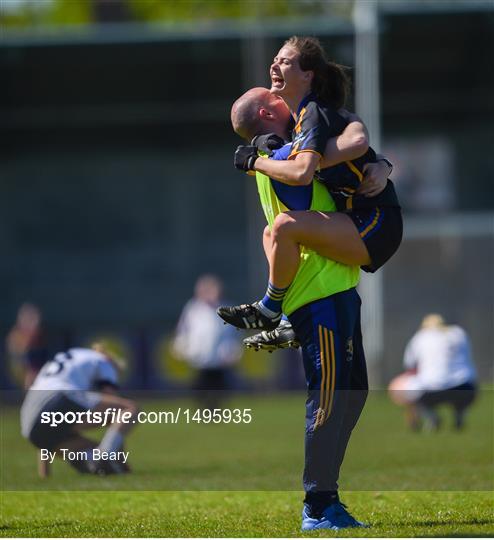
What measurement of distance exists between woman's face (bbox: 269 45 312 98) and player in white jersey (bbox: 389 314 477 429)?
924 cm

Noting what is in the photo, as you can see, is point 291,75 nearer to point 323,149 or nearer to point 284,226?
point 323,149

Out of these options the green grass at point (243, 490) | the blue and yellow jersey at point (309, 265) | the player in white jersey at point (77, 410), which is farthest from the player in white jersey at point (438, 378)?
the blue and yellow jersey at point (309, 265)

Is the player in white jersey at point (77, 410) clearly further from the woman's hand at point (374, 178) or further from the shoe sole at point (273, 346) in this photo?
the woman's hand at point (374, 178)

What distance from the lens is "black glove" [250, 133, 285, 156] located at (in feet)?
22.2

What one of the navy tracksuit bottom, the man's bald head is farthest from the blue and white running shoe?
the man's bald head

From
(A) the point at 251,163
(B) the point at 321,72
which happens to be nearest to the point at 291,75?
(B) the point at 321,72

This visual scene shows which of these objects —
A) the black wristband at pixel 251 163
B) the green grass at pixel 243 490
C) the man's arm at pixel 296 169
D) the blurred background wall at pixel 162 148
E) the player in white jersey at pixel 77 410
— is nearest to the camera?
the man's arm at pixel 296 169

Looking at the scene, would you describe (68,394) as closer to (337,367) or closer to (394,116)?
(337,367)

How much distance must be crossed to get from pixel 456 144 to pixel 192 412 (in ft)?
87.3

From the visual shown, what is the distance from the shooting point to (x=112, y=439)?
313 inches

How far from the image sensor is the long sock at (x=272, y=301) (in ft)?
22.4

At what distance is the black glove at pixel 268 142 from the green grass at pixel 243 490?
1.95 meters

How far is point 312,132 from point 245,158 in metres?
0.38

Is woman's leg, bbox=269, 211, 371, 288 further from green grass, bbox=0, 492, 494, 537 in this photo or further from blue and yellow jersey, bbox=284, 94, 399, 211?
green grass, bbox=0, 492, 494, 537
